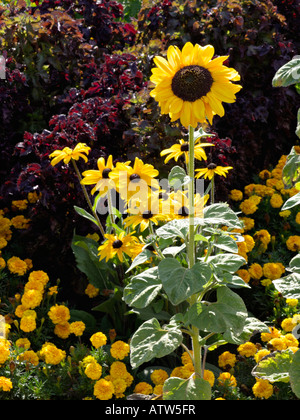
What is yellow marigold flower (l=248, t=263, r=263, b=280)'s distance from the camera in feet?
9.12

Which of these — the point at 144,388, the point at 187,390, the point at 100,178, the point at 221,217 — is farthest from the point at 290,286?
the point at 100,178

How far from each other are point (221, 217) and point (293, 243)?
1.22 m

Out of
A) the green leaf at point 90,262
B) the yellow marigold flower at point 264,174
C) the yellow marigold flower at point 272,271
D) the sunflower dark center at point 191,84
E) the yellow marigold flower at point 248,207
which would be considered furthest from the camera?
the yellow marigold flower at point 264,174

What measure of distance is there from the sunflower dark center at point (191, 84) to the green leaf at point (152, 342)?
825 millimetres

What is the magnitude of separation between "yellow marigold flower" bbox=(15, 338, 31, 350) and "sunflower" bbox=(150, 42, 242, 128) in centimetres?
121

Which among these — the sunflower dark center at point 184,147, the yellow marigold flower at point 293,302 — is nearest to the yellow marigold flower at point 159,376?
the yellow marigold flower at point 293,302

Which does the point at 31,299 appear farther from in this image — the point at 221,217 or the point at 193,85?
the point at 193,85

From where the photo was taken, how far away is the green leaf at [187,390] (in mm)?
1865

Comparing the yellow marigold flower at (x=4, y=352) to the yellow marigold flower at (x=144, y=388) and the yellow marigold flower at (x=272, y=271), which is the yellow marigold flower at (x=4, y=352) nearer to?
the yellow marigold flower at (x=144, y=388)

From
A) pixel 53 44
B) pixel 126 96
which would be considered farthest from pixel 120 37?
pixel 126 96

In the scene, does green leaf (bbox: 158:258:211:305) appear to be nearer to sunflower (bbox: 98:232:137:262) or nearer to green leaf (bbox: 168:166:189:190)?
green leaf (bbox: 168:166:189:190)
